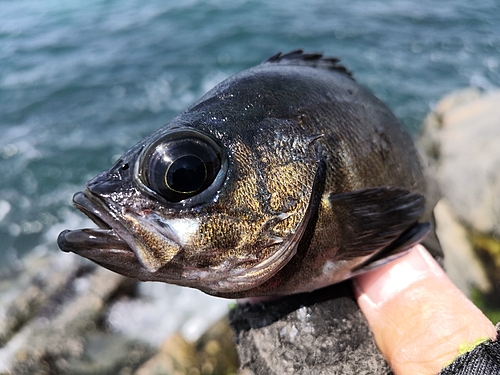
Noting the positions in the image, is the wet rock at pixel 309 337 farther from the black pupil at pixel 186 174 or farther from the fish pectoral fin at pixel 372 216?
the black pupil at pixel 186 174

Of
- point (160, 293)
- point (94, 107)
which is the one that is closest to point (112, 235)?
point (160, 293)

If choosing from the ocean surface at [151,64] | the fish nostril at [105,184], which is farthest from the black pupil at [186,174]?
the ocean surface at [151,64]

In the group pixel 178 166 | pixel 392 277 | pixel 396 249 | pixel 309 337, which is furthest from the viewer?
pixel 392 277

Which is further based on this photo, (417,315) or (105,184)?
(417,315)

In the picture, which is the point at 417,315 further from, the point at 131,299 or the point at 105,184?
the point at 131,299

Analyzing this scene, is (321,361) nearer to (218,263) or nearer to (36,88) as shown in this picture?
(218,263)

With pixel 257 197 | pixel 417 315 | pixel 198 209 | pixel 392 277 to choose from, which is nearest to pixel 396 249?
pixel 392 277

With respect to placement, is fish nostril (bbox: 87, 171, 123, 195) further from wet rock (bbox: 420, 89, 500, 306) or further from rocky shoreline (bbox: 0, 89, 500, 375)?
wet rock (bbox: 420, 89, 500, 306)
